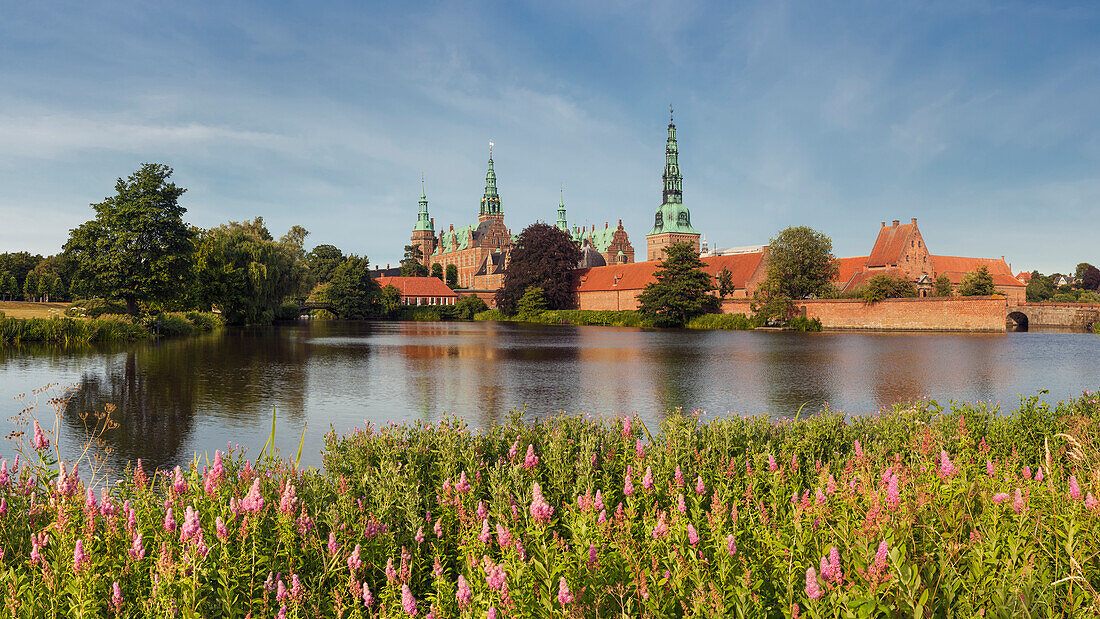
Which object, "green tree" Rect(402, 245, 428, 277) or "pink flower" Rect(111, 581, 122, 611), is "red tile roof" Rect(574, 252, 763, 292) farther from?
"pink flower" Rect(111, 581, 122, 611)

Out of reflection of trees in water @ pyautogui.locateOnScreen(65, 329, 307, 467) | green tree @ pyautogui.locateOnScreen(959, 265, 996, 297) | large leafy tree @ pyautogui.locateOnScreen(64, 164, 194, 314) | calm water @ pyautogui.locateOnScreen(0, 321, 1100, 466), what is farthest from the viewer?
green tree @ pyautogui.locateOnScreen(959, 265, 996, 297)

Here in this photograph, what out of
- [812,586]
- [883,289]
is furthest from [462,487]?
[883,289]

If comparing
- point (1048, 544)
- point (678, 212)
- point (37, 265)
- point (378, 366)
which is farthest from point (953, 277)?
point (37, 265)

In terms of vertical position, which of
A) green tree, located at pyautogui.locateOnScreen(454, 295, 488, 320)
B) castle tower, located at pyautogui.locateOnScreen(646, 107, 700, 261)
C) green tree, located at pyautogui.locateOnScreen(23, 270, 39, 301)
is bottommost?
green tree, located at pyautogui.locateOnScreen(454, 295, 488, 320)

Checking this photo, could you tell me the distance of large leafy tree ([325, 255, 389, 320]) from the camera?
254ft

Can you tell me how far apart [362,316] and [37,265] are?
4908 cm

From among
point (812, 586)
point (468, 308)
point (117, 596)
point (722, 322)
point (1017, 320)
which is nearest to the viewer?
point (812, 586)

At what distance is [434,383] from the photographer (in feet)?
51.9

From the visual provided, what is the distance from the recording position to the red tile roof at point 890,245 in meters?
73.1

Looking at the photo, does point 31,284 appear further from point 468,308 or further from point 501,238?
point 501,238

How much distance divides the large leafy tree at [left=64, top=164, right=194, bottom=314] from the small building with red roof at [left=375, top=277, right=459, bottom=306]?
240 ft

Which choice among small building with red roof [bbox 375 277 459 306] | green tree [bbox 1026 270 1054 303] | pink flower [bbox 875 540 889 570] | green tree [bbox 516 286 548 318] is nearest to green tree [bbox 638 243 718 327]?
green tree [bbox 516 286 548 318]

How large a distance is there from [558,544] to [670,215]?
119 m

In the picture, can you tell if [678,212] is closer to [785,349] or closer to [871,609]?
[785,349]
